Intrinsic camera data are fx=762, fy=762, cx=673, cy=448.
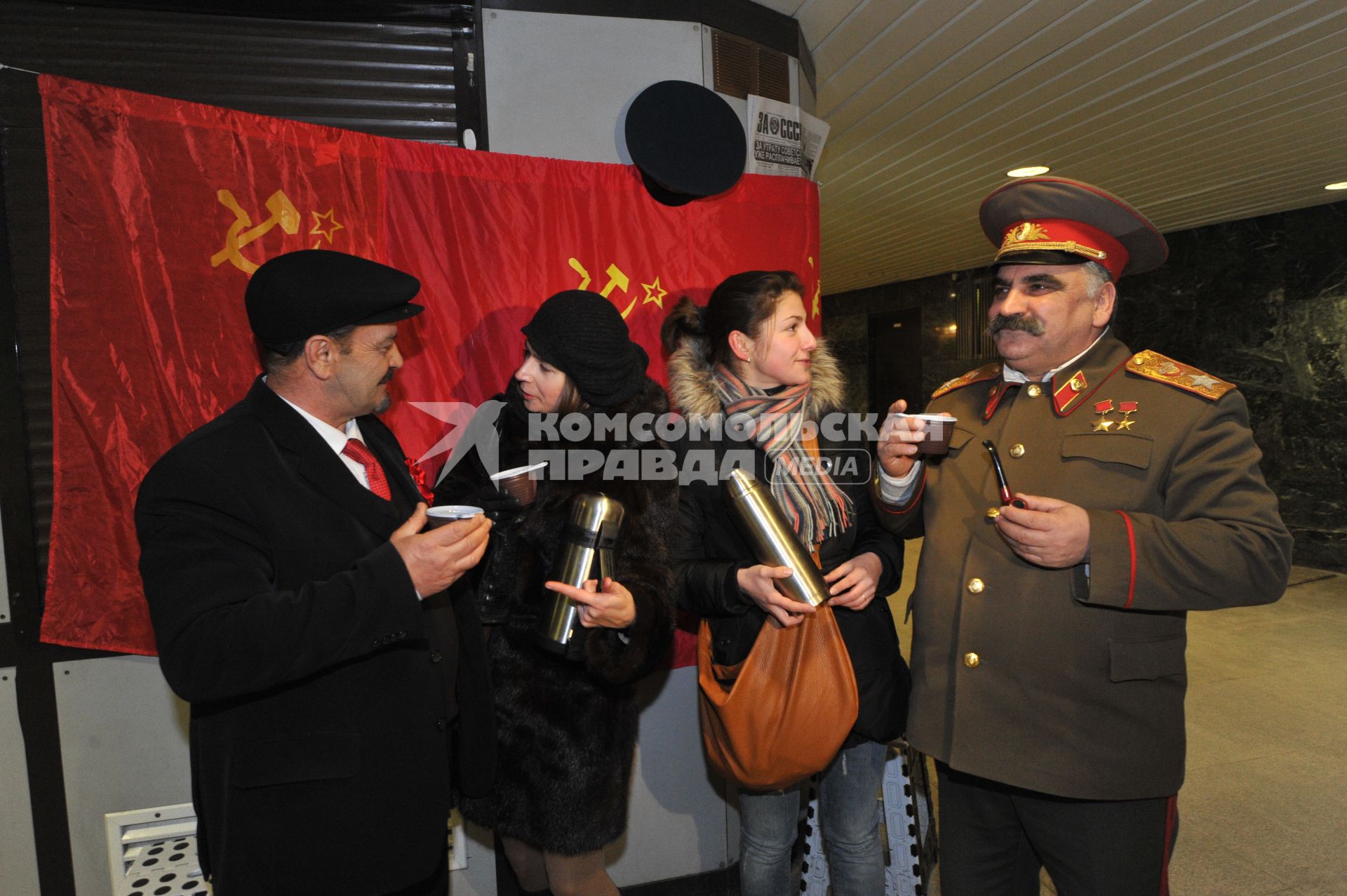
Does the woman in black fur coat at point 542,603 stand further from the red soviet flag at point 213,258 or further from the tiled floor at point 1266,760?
the tiled floor at point 1266,760

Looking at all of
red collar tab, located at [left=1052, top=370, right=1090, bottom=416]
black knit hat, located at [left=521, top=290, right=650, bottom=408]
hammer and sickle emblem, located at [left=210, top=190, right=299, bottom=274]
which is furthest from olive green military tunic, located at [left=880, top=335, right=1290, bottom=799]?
hammer and sickle emblem, located at [left=210, top=190, right=299, bottom=274]

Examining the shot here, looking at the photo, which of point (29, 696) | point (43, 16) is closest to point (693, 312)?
point (43, 16)

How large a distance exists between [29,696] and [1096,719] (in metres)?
2.40

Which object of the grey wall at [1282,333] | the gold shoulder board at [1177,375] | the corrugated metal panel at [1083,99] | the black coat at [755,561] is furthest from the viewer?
the grey wall at [1282,333]

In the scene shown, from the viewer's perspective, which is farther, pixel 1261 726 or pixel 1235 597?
pixel 1261 726

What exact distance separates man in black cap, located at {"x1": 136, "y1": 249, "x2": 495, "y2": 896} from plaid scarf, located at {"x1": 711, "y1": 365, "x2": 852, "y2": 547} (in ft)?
2.43

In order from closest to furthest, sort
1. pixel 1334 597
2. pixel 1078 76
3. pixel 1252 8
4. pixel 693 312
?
pixel 693 312 < pixel 1252 8 < pixel 1078 76 < pixel 1334 597

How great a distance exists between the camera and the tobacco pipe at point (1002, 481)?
1.38 metres

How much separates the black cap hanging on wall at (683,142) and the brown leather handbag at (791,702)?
4.37 ft

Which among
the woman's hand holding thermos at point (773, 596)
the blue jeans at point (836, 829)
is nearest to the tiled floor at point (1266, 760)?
the blue jeans at point (836, 829)

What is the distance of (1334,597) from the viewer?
17.4 ft

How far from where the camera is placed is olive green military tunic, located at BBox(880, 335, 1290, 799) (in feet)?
4.23

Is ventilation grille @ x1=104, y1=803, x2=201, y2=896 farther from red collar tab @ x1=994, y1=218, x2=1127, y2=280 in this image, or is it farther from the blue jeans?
red collar tab @ x1=994, y1=218, x2=1127, y2=280

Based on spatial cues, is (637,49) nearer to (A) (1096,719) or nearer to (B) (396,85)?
(B) (396,85)
